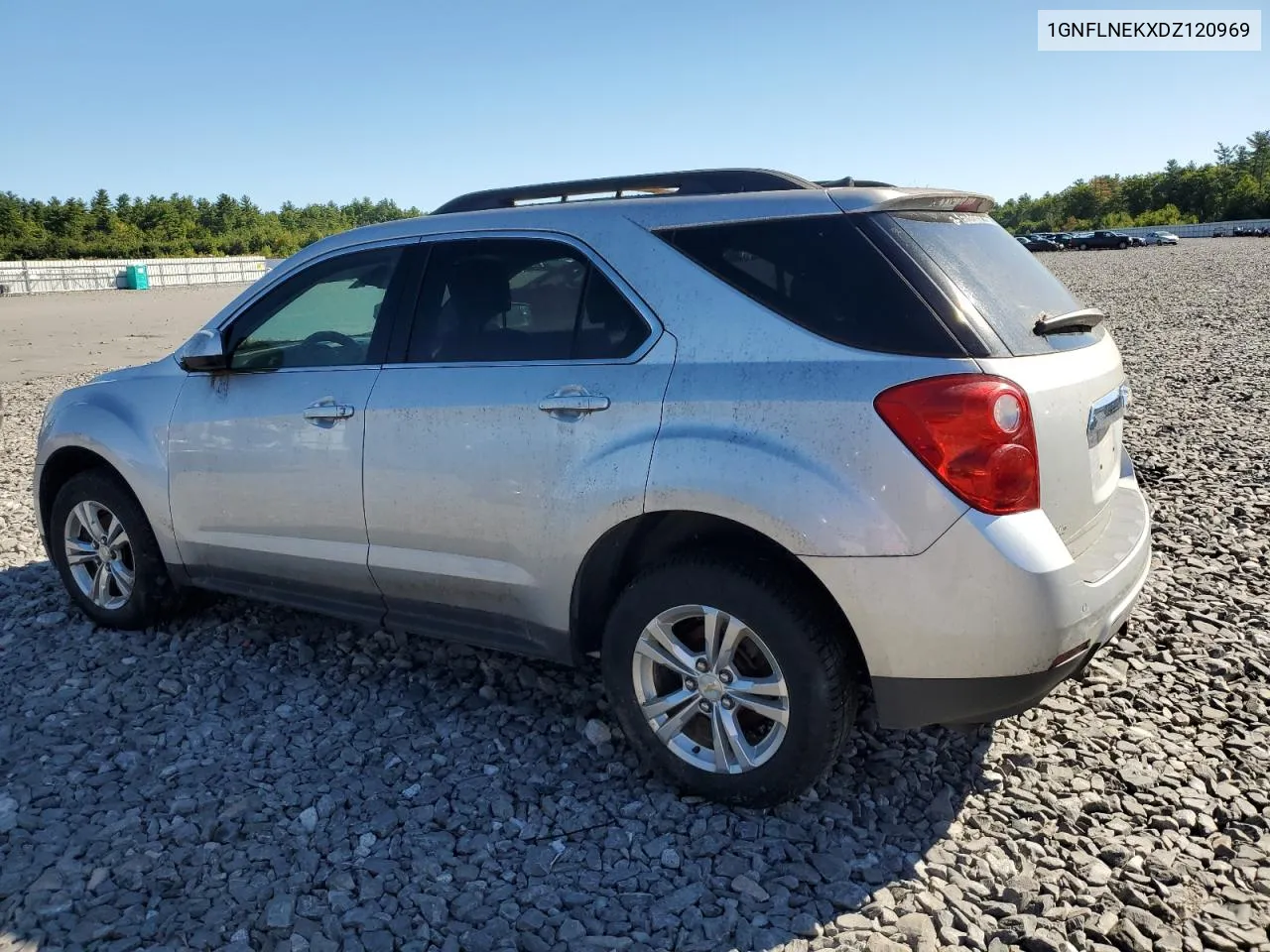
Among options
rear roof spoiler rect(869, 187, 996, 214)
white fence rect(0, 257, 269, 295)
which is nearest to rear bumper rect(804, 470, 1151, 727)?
rear roof spoiler rect(869, 187, 996, 214)

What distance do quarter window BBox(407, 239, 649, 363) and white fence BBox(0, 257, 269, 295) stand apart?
174ft

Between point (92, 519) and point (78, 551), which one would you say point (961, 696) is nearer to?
point (92, 519)

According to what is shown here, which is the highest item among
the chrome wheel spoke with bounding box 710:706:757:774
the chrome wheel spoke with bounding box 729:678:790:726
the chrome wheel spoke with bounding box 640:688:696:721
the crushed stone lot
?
the chrome wheel spoke with bounding box 729:678:790:726

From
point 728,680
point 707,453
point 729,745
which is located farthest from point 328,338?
point 729,745

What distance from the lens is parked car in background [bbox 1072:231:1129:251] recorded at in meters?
70.1

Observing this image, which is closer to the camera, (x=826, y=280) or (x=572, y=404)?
(x=826, y=280)

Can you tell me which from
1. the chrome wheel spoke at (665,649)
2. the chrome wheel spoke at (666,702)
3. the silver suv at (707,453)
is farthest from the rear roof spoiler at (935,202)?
the chrome wheel spoke at (666,702)

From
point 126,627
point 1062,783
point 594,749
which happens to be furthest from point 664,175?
point 126,627

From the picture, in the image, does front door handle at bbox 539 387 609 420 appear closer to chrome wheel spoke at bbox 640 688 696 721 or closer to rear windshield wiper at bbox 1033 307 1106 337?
chrome wheel spoke at bbox 640 688 696 721

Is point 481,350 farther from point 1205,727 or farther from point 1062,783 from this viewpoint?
point 1205,727

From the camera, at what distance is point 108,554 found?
4.83 metres

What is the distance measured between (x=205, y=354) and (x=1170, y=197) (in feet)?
427

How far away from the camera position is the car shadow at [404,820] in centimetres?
275

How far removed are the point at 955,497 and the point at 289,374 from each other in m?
2.69
